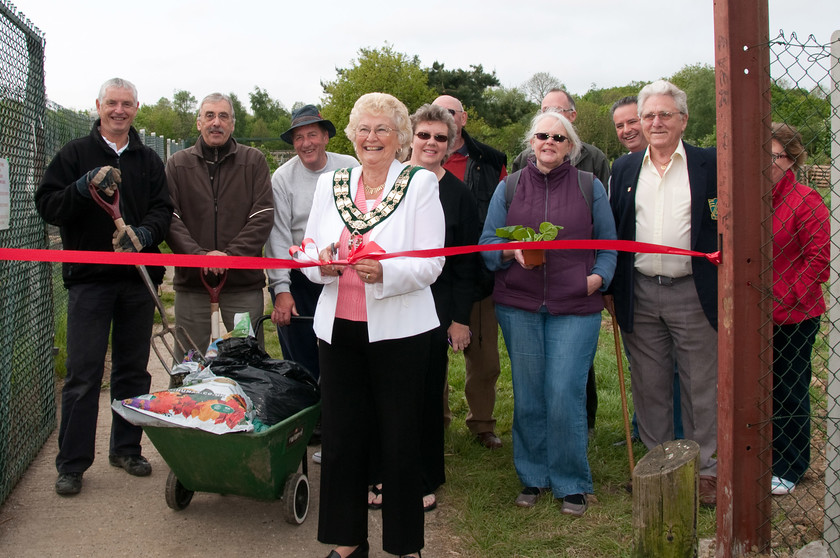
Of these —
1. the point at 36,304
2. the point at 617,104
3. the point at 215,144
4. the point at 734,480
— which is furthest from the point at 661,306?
the point at 36,304

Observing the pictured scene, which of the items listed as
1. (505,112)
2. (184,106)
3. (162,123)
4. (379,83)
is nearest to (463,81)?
(505,112)

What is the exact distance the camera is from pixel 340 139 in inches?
1609

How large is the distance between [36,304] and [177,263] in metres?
2.24

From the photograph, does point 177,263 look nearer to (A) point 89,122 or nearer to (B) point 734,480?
(B) point 734,480

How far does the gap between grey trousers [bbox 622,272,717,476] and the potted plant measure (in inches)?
30.2

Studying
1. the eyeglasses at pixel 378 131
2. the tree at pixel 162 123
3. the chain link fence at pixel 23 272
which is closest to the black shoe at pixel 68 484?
the chain link fence at pixel 23 272

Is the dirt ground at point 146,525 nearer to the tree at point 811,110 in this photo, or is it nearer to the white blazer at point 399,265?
the white blazer at point 399,265

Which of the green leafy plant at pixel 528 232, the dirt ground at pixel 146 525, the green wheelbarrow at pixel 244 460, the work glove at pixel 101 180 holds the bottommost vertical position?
the dirt ground at pixel 146 525

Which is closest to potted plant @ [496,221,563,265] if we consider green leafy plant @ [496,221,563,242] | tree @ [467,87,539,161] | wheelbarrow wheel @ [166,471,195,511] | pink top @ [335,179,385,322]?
green leafy plant @ [496,221,563,242]

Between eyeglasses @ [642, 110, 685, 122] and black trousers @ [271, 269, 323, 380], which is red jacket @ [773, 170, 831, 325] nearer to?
eyeglasses @ [642, 110, 685, 122]

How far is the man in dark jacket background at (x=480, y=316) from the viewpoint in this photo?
16.9 feet

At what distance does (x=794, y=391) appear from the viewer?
14.4 ft

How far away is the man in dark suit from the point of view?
4055mm

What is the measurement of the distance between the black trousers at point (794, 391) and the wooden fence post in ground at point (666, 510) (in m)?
1.94
